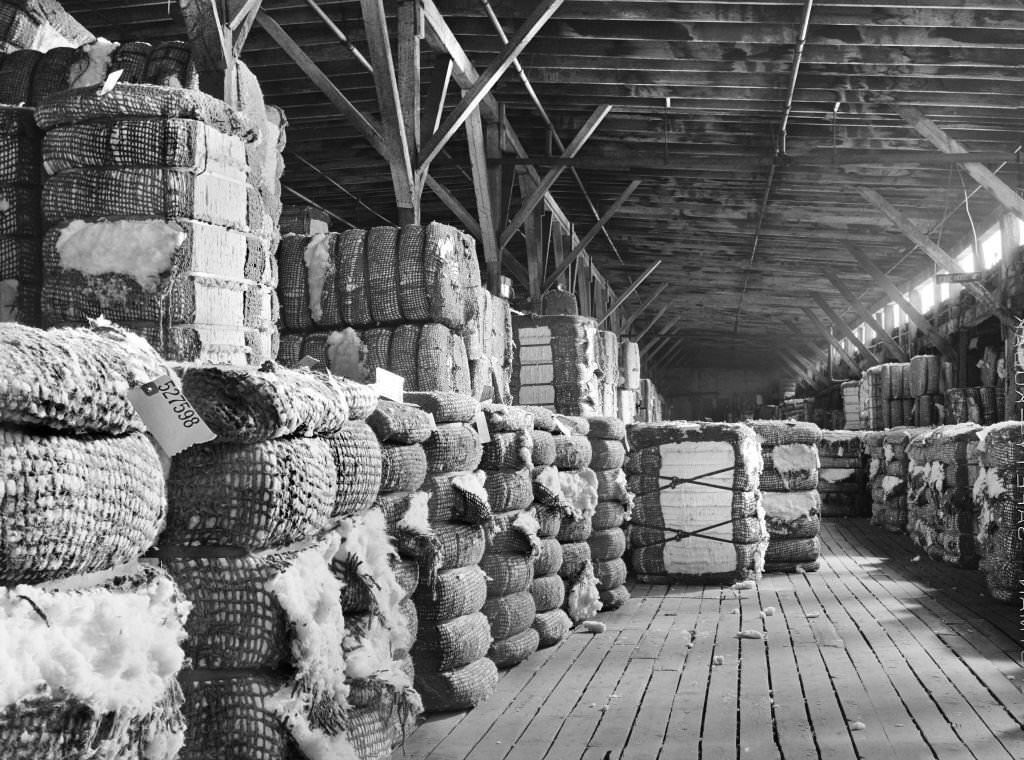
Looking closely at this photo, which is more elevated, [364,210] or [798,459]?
[364,210]

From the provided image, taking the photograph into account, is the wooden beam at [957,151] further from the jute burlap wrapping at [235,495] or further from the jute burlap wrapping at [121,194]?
the jute burlap wrapping at [235,495]

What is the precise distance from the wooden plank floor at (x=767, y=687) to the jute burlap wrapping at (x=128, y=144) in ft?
8.01

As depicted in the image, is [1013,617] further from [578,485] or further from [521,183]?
[521,183]

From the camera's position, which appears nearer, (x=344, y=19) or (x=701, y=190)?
(x=344, y=19)

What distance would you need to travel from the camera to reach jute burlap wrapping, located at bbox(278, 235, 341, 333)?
6719 millimetres

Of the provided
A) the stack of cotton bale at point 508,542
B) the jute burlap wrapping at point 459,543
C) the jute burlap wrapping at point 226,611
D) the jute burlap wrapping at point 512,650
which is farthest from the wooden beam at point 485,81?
the jute burlap wrapping at point 226,611

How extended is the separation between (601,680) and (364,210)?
47.1 feet

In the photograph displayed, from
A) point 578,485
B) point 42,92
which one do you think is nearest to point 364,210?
point 578,485

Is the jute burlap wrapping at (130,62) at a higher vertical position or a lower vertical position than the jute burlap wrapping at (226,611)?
higher

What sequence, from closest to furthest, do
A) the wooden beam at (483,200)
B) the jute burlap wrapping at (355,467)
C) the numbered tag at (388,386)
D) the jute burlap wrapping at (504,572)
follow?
the jute burlap wrapping at (355,467)
the numbered tag at (388,386)
the jute burlap wrapping at (504,572)
the wooden beam at (483,200)

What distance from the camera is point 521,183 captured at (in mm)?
15789

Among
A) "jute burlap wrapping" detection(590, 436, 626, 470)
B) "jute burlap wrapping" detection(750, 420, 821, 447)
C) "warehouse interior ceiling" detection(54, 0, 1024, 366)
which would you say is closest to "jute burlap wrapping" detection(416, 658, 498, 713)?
"jute burlap wrapping" detection(590, 436, 626, 470)

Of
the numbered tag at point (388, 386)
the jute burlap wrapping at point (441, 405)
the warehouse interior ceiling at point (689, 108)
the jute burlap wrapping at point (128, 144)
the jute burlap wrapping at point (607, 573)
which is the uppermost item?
the warehouse interior ceiling at point (689, 108)

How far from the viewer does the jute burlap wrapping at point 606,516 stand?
8016 mm
